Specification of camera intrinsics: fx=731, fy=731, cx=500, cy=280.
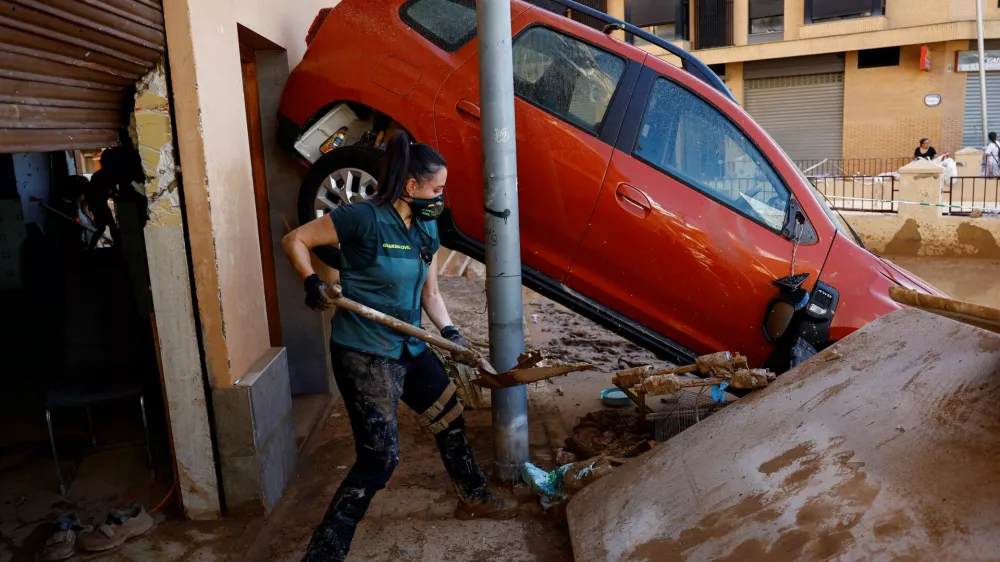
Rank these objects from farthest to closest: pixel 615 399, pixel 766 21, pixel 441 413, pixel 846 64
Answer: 1. pixel 766 21
2. pixel 846 64
3. pixel 615 399
4. pixel 441 413

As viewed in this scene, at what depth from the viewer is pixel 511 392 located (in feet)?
13.3

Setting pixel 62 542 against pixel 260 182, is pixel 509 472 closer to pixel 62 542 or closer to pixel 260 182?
pixel 62 542

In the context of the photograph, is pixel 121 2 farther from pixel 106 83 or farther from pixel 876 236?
pixel 876 236

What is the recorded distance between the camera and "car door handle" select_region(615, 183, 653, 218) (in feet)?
14.2

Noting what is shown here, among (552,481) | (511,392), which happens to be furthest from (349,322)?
(552,481)

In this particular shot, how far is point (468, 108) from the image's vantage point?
14.6 feet

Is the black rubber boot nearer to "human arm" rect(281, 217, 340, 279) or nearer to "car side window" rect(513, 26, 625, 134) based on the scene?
"human arm" rect(281, 217, 340, 279)

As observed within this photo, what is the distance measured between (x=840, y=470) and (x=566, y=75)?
2.81 metres

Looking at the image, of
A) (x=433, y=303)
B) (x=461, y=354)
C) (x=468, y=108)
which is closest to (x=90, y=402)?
(x=433, y=303)

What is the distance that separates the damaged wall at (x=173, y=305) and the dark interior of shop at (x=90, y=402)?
6.3 inches

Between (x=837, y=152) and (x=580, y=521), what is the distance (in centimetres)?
2303

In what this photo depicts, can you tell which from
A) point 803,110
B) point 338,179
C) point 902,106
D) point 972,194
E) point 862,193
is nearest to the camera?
point 338,179

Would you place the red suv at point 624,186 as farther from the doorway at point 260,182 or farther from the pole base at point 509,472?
the pole base at point 509,472

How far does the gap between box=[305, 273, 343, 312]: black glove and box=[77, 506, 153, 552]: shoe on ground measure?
5.27ft
